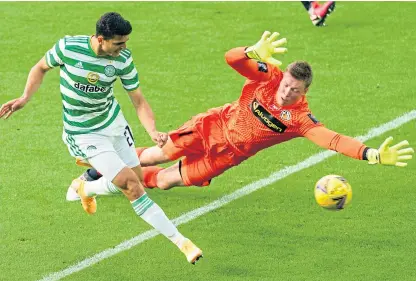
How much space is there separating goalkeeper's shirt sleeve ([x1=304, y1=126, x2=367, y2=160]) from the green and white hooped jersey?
5.87 feet

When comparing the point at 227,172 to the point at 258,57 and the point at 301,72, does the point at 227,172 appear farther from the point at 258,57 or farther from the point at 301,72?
the point at 301,72

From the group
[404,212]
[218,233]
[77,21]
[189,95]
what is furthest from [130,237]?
[77,21]

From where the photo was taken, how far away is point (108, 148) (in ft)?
37.9

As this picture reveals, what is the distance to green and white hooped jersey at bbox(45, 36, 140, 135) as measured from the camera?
11258mm

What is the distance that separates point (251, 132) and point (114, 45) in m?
1.92

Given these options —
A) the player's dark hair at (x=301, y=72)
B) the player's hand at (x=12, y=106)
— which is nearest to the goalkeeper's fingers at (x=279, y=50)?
the player's dark hair at (x=301, y=72)

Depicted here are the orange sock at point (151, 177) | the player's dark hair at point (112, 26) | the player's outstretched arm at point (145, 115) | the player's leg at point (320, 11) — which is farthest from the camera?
the player's leg at point (320, 11)

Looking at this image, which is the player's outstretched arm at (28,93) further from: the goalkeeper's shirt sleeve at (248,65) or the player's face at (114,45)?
the goalkeeper's shirt sleeve at (248,65)

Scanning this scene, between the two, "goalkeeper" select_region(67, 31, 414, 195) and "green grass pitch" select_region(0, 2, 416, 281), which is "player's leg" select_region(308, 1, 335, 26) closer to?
"green grass pitch" select_region(0, 2, 416, 281)

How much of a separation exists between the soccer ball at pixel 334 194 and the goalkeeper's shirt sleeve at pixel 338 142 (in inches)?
19.9

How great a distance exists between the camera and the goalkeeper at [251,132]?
1155 cm

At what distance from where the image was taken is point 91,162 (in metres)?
11.6

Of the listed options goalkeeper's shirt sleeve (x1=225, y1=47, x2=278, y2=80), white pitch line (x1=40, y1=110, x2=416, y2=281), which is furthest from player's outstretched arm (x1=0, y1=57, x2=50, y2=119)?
goalkeeper's shirt sleeve (x1=225, y1=47, x2=278, y2=80)

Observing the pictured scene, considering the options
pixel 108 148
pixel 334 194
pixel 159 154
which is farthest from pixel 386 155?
pixel 159 154
